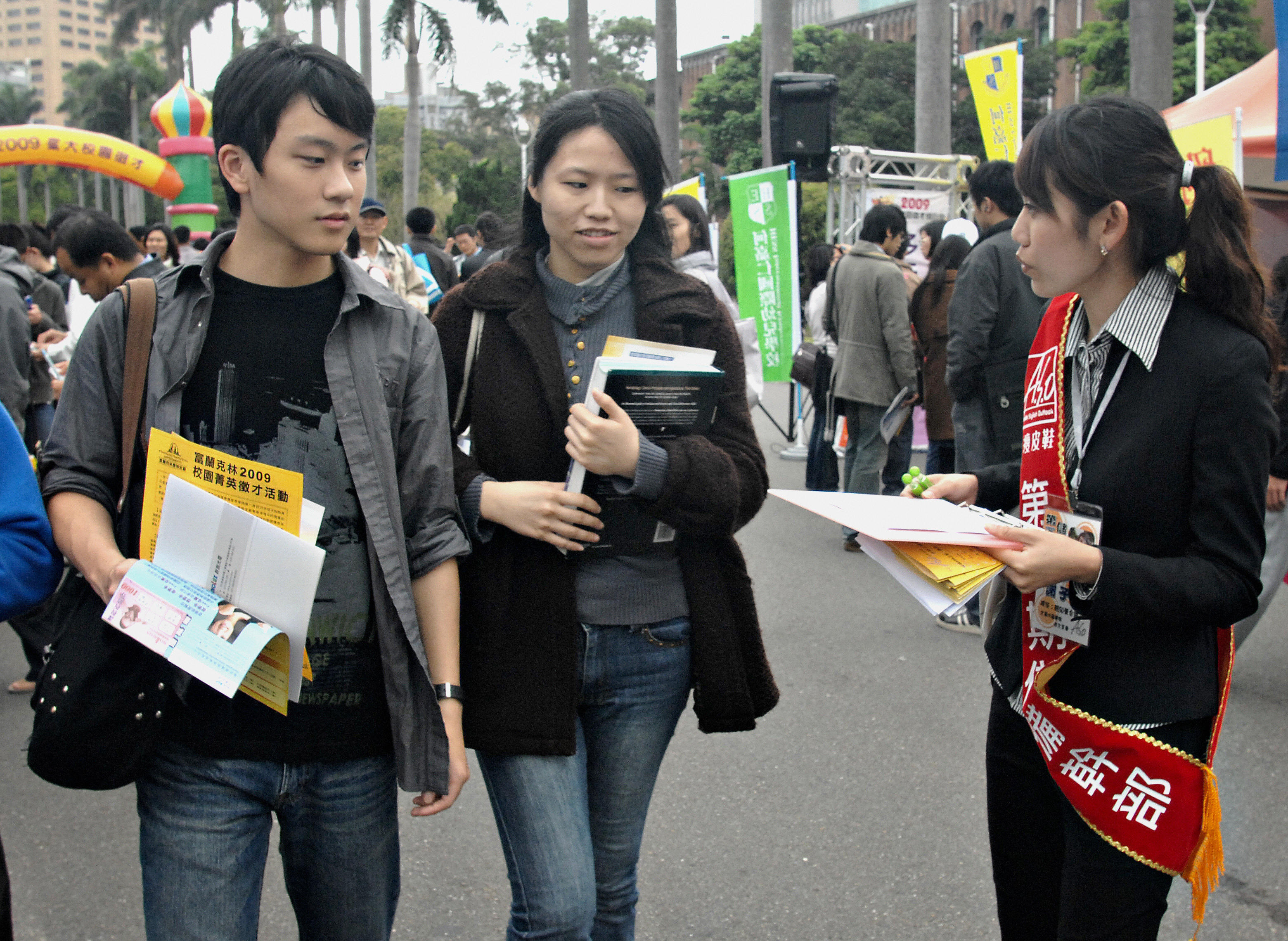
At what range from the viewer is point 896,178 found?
11.1m

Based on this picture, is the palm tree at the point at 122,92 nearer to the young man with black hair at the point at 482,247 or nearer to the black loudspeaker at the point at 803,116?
the young man with black hair at the point at 482,247

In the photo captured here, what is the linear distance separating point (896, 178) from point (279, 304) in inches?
387

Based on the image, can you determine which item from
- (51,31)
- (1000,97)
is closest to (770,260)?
(1000,97)

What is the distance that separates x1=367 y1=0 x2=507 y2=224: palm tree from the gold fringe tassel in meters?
29.1

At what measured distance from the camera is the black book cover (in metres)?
1.99

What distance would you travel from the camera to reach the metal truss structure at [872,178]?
10805mm

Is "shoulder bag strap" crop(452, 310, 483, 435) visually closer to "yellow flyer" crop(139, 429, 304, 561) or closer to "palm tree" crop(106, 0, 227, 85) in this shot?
"yellow flyer" crop(139, 429, 304, 561)

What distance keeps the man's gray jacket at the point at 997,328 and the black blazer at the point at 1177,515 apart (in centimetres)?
370

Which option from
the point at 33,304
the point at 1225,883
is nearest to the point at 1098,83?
the point at 33,304

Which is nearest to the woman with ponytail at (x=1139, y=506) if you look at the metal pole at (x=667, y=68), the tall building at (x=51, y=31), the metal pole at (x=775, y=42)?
the metal pole at (x=775, y=42)

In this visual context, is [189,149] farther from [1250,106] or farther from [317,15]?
[1250,106]

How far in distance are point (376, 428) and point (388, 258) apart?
6017mm

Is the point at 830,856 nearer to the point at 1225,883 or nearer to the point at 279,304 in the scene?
the point at 1225,883

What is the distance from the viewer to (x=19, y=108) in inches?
3083
